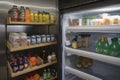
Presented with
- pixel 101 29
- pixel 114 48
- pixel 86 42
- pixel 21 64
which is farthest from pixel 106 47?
pixel 21 64

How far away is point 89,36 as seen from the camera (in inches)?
75.7

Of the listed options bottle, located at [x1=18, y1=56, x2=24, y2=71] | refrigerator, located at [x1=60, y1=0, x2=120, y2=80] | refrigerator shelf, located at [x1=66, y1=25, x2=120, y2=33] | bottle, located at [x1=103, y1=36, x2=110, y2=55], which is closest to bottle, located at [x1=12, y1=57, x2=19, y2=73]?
bottle, located at [x1=18, y1=56, x2=24, y2=71]

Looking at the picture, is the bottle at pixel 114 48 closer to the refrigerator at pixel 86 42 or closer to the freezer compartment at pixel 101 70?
the refrigerator at pixel 86 42

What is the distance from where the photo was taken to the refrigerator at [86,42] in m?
1.51

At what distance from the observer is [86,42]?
195cm

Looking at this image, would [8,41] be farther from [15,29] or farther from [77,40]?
[77,40]

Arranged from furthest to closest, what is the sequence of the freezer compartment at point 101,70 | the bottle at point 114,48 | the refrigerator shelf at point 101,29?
the freezer compartment at point 101,70 < the bottle at point 114,48 < the refrigerator shelf at point 101,29

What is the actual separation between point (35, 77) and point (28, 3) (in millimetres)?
1004

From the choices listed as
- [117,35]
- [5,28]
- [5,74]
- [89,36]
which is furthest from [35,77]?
[117,35]

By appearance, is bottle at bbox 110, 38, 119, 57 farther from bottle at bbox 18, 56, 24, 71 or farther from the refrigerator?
bottle at bbox 18, 56, 24, 71

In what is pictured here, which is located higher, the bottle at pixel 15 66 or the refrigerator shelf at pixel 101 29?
the refrigerator shelf at pixel 101 29

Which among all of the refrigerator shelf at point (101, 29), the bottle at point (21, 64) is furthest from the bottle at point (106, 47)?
the bottle at point (21, 64)

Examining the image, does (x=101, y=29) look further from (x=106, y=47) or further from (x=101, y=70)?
(x=101, y=70)

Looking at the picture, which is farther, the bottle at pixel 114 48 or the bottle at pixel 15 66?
the bottle at pixel 15 66
